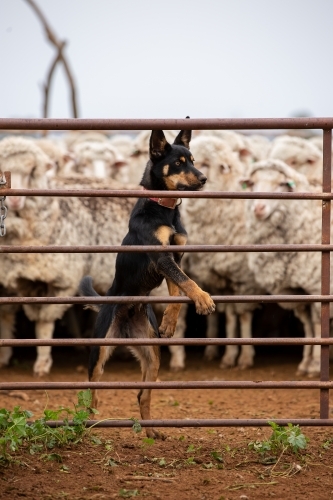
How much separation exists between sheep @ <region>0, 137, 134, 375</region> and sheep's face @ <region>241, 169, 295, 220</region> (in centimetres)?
149

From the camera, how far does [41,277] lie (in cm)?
884

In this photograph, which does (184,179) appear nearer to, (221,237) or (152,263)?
(152,263)

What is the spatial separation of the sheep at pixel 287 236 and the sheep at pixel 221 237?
0.38 metres

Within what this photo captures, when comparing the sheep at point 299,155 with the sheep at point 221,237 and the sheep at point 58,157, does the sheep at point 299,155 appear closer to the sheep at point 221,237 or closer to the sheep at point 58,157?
the sheep at point 221,237

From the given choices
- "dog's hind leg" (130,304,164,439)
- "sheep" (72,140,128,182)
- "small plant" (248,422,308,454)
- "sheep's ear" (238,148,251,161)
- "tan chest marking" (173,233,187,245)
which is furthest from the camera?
"sheep" (72,140,128,182)

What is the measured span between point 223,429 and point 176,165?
5.89ft

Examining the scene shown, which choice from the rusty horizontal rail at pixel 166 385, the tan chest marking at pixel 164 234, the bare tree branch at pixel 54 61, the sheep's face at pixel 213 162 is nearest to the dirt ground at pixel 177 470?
the rusty horizontal rail at pixel 166 385

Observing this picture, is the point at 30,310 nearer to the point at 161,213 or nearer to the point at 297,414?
the point at 297,414

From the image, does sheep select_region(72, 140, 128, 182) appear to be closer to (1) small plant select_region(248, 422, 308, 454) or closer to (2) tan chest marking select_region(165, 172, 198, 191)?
(2) tan chest marking select_region(165, 172, 198, 191)

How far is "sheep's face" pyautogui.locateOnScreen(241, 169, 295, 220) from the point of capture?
8.86m

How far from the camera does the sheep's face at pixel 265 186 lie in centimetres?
886

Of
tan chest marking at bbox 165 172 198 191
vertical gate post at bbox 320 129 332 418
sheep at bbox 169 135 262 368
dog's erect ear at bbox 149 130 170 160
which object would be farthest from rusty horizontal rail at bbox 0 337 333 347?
sheep at bbox 169 135 262 368

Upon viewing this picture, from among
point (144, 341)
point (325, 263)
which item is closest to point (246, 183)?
point (325, 263)

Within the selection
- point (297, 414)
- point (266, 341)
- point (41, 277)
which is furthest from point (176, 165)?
point (41, 277)
